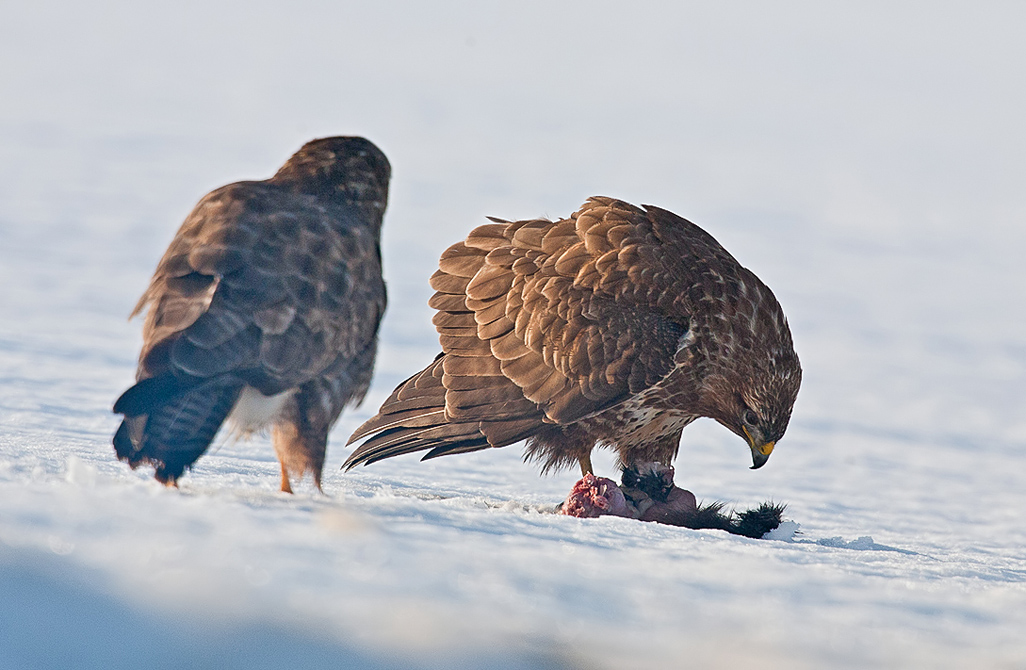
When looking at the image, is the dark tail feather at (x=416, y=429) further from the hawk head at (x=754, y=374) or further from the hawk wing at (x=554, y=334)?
the hawk head at (x=754, y=374)

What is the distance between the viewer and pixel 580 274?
18.1 feet

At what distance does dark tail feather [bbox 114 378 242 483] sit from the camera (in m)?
3.84

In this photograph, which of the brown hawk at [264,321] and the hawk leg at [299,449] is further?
the hawk leg at [299,449]

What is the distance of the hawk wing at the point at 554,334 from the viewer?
17.4 ft

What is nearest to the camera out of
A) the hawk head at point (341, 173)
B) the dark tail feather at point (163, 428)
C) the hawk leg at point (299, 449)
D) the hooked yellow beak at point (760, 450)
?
the dark tail feather at point (163, 428)

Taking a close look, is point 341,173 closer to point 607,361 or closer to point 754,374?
point 607,361

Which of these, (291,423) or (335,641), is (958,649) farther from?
(291,423)

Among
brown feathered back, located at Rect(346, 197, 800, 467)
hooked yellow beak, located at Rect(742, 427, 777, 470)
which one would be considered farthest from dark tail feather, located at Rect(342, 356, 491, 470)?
hooked yellow beak, located at Rect(742, 427, 777, 470)

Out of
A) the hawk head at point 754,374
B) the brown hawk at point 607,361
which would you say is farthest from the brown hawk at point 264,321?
the hawk head at point 754,374

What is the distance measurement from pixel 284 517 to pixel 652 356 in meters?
2.24

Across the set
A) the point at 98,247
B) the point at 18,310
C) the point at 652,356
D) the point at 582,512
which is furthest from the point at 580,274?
the point at 98,247

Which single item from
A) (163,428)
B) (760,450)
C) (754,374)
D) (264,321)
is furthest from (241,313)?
(760,450)

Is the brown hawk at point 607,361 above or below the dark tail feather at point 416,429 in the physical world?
above

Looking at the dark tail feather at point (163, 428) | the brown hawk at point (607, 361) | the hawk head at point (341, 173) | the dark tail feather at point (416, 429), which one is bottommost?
the dark tail feather at point (163, 428)
